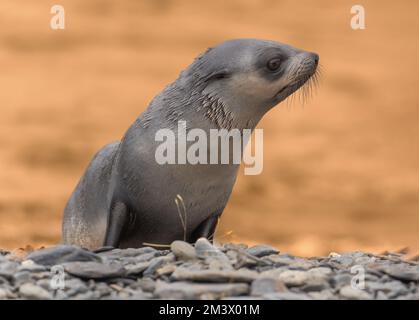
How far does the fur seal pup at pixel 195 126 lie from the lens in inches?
358

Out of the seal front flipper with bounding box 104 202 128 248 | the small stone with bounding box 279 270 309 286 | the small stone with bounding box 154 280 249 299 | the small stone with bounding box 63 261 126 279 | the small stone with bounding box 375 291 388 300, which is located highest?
the seal front flipper with bounding box 104 202 128 248

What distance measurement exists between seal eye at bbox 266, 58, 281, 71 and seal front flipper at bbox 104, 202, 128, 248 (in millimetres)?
2278

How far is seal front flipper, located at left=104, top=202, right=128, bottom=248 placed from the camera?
9.31 metres

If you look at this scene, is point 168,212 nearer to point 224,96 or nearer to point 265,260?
point 224,96

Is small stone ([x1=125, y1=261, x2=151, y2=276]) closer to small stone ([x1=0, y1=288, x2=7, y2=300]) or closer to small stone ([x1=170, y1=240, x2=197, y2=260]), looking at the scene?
small stone ([x1=170, y1=240, x2=197, y2=260])

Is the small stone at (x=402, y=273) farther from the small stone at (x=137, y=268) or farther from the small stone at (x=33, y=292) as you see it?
the small stone at (x=33, y=292)

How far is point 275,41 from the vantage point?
30.9 ft

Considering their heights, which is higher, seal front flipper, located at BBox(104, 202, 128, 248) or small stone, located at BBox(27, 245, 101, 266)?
seal front flipper, located at BBox(104, 202, 128, 248)

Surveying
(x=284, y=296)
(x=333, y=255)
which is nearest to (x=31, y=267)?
(x=284, y=296)

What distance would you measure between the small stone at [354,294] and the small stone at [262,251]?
1.27 meters

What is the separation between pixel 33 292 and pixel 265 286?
1.94 m

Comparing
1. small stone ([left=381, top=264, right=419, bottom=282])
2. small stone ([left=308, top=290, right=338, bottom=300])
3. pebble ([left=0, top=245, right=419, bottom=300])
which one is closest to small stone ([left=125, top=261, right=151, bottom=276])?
pebble ([left=0, top=245, right=419, bottom=300])

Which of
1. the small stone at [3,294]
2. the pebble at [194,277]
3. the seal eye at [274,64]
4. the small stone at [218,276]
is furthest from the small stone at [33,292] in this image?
the seal eye at [274,64]
